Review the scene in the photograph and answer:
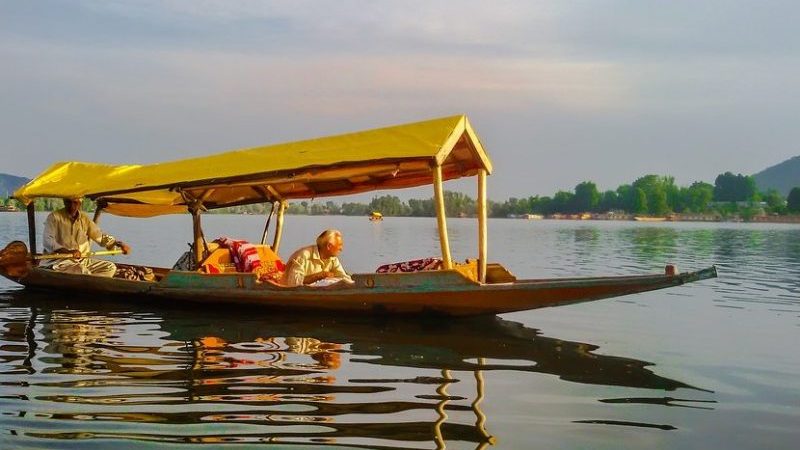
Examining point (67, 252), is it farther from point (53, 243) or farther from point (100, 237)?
point (100, 237)

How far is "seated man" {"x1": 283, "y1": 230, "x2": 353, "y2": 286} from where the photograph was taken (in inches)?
412

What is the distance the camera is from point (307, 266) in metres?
10.7

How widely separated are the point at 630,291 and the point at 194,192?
A: 6.87 m

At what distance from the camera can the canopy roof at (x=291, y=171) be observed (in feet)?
31.7

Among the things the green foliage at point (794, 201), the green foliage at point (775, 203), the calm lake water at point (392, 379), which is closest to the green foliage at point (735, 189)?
the green foliage at point (775, 203)

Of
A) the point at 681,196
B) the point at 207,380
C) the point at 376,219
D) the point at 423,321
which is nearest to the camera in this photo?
the point at 207,380

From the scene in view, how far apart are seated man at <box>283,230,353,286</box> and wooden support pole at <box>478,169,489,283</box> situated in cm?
182

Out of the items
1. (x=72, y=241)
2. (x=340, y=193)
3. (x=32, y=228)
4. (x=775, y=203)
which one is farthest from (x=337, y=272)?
(x=775, y=203)

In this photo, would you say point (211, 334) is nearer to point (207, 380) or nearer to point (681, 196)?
point (207, 380)

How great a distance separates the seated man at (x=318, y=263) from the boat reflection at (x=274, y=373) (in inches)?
23.5

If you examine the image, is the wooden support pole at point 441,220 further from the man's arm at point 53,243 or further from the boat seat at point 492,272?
the man's arm at point 53,243

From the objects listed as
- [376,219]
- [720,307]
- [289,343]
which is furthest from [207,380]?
[376,219]

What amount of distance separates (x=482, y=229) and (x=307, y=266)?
251cm

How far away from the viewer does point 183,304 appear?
1179 centimetres
